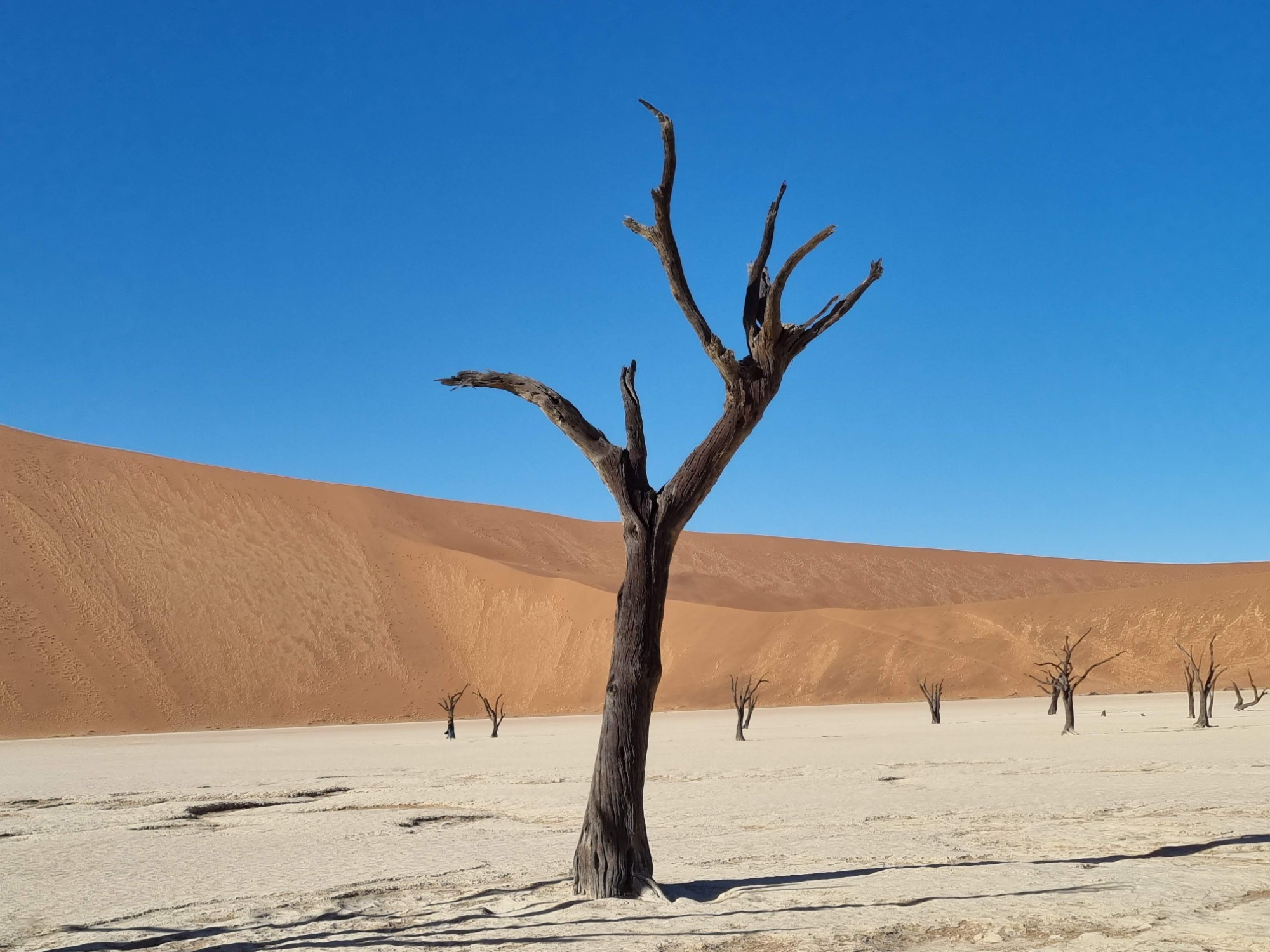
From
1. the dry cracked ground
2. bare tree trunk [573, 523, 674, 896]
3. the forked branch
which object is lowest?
the dry cracked ground

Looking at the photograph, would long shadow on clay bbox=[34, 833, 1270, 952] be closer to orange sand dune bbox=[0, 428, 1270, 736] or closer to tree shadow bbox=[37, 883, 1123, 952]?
tree shadow bbox=[37, 883, 1123, 952]

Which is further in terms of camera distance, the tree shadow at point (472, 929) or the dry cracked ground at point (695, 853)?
the dry cracked ground at point (695, 853)

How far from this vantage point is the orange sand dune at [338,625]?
190ft

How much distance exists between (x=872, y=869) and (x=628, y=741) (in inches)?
102

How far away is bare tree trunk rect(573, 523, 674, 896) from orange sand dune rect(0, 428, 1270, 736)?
159 feet

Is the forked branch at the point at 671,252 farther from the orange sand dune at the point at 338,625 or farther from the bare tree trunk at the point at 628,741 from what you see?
the orange sand dune at the point at 338,625

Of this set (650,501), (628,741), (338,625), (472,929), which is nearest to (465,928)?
(472,929)

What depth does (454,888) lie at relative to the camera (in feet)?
31.5

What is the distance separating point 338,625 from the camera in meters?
69.9

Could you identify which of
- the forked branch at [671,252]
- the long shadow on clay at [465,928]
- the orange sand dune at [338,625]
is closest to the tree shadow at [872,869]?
the long shadow on clay at [465,928]

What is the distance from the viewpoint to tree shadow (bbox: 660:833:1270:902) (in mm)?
9078

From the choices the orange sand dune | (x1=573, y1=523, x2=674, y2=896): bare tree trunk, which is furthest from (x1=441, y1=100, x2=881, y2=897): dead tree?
the orange sand dune

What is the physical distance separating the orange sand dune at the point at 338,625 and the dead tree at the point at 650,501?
1907 inches

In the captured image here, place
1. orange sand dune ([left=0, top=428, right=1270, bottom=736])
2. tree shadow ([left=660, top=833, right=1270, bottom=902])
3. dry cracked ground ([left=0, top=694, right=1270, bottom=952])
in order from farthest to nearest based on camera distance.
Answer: orange sand dune ([left=0, top=428, right=1270, bottom=736]) → tree shadow ([left=660, top=833, right=1270, bottom=902]) → dry cracked ground ([left=0, top=694, right=1270, bottom=952])
